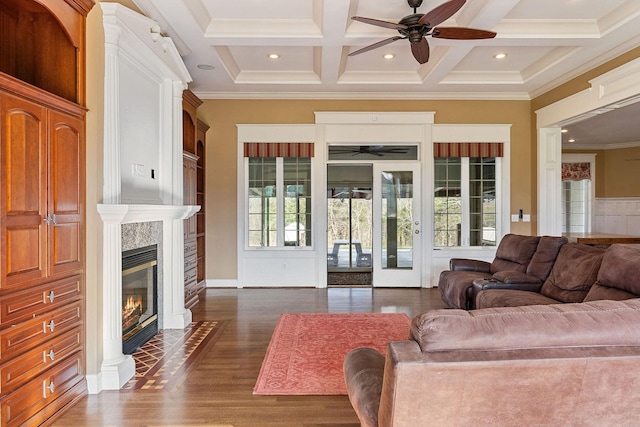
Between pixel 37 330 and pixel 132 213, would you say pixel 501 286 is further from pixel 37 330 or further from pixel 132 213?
pixel 37 330

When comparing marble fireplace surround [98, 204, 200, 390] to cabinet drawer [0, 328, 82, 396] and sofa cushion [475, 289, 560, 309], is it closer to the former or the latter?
cabinet drawer [0, 328, 82, 396]

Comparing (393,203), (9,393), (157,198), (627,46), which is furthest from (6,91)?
(627,46)

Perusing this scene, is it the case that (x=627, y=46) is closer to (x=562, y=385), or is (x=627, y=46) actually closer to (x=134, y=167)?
(x=562, y=385)

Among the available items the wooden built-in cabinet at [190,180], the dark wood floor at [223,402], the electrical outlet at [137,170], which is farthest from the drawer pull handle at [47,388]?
the wooden built-in cabinet at [190,180]

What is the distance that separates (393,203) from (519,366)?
5.14 m

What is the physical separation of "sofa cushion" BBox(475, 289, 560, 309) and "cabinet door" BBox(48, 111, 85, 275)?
334 centimetres

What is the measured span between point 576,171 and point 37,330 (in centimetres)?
1135

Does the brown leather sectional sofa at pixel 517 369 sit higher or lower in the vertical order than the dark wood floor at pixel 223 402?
higher

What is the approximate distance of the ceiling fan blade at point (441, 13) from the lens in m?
2.93

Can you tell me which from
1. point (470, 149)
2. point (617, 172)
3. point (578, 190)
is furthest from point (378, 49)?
point (617, 172)

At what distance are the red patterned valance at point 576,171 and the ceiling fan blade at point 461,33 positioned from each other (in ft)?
26.2

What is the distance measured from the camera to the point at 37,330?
7.46ft

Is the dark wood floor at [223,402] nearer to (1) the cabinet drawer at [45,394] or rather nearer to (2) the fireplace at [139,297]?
(1) the cabinet drawer at [45,394]

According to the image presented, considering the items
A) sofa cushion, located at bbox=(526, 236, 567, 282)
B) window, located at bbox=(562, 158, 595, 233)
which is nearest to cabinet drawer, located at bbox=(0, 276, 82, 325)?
sofa cushion, located at bbox=(526, 236, 567, 282)
